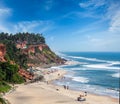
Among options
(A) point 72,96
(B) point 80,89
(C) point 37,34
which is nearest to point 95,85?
(B) point 80,89

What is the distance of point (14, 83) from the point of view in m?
65.2

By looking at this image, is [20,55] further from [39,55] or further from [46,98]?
[39,55]

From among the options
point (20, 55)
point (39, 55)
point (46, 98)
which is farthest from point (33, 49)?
point (46, 98)

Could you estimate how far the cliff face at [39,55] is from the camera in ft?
435

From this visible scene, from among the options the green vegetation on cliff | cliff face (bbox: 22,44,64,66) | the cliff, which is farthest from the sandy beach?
cliff face (bbox: 22,44,64,66)

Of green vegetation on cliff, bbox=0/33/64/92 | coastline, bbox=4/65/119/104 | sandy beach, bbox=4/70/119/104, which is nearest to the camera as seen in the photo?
sandy beach, bbox=4/70/119/104

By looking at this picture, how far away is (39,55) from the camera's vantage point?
141m

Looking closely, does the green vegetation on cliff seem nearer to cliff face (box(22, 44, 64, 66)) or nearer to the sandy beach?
cliff face (box(22, 44, 64, 66))

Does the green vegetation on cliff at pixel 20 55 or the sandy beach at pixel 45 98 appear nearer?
the sandy beach at pixel 45 98

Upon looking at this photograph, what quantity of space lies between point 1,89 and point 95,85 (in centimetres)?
2958

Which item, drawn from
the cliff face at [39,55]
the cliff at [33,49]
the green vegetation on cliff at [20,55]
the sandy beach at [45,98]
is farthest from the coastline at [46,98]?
the cliff face at [39,55]

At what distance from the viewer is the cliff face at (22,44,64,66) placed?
435 ft

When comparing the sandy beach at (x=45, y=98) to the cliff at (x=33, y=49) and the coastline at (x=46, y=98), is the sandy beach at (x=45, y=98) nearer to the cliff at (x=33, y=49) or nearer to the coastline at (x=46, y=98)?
the coastline at (x=46, y=98)

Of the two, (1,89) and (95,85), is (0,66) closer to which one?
(1,89)
